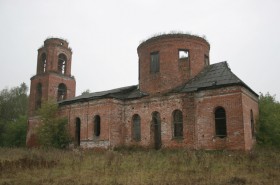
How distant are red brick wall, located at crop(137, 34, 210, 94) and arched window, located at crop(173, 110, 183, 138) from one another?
1.97 m

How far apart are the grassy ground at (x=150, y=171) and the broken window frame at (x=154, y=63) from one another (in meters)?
7.82

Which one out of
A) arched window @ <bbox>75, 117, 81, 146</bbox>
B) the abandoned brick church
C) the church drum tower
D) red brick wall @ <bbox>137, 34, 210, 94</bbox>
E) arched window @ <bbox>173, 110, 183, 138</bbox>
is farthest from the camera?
the church drum tower

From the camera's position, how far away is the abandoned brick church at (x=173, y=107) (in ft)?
50.7

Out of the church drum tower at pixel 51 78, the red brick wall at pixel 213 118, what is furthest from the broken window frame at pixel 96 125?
the red brick wall at pixel 213 118

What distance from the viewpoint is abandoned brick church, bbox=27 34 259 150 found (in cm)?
1545

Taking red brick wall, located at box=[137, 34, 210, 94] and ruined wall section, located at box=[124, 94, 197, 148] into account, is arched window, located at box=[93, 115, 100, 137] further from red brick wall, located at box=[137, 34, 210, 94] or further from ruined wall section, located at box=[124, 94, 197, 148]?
red brick wall, located at box=[137, 34, 210, 94]

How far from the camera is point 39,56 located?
1056 inches

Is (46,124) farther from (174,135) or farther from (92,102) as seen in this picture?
(174,135)

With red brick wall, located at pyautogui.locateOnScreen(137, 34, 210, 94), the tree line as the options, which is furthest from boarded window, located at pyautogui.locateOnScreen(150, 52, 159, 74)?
the tree line

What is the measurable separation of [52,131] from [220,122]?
12573 millimetres

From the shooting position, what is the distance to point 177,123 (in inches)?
689

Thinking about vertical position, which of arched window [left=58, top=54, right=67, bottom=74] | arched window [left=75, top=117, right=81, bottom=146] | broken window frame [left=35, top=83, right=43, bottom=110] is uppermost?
arched window [left=58, top=54, right=67, bottom=74]

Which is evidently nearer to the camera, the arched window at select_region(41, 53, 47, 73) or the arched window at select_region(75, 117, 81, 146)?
the arched window at select_region(75, 117, 81, 146)

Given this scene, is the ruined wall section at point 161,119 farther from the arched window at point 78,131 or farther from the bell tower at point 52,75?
the bell tower at point 52,75
